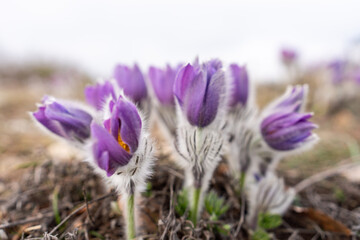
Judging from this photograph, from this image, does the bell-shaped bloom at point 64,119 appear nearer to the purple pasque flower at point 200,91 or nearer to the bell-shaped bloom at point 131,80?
the bell-shaped bloom at point 131,80

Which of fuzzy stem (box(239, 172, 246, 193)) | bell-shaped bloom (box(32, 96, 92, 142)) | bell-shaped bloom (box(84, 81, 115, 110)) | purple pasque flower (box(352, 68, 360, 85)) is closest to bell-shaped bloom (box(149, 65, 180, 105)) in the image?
bell-shaped bloom (box(84, 81, 115, 110))

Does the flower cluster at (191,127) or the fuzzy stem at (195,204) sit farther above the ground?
the flower cluster at (191,127)

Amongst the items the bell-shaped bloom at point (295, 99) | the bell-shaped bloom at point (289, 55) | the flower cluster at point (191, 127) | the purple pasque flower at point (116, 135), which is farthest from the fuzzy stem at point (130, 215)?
the bell-shaped bloom at point (289, 55)

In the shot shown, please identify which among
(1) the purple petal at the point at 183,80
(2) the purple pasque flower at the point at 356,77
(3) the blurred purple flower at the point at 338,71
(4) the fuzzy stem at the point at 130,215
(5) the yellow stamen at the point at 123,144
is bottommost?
(2) the purple pasque flower at the point at 356,77

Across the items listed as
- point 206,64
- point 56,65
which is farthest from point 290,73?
point 56,65

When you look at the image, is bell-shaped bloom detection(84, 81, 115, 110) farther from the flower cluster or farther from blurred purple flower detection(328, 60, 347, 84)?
blurred purple flower detection(328, 60, 347, 84)

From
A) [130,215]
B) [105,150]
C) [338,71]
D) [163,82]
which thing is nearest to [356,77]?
[338,71]

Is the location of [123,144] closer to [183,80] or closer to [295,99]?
[183,80]
